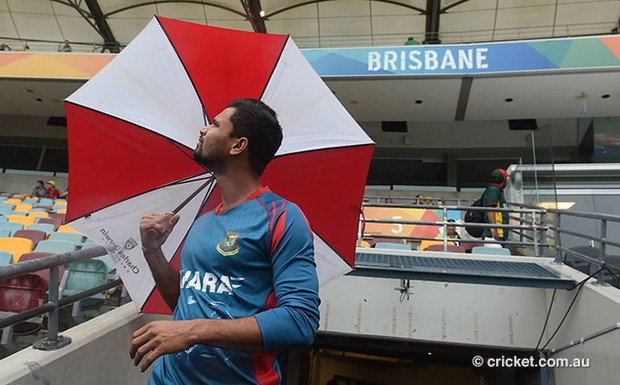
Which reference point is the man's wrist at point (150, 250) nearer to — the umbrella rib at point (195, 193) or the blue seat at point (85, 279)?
the umbrella rib at point (195, 193)

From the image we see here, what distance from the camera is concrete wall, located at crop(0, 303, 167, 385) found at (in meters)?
1.74

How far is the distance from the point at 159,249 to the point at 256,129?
0.56m

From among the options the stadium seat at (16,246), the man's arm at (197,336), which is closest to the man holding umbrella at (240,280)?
the man's arm at (197,336)

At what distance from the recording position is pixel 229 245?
1.02 meters

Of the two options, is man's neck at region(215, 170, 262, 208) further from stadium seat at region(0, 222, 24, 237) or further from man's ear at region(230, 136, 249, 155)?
stadium seat at region(0, 222, 24, 237)

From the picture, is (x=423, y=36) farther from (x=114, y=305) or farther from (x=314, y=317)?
A: (x=314, y=317)

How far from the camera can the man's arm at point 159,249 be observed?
1282 millimetres

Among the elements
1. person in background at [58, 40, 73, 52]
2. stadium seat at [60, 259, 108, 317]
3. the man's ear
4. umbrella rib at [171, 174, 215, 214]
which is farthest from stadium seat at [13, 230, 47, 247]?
person in background at [58, 40, 73, 52]

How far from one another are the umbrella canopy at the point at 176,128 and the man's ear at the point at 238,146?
53 centimetres

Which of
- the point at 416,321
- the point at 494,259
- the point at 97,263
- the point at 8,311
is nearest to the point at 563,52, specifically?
the point at 494,259

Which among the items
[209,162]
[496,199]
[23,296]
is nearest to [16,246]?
[23,296]

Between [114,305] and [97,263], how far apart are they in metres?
0.44

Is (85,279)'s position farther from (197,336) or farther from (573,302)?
(573,302)

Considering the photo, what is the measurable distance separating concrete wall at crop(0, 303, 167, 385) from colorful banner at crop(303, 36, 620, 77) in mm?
10362
